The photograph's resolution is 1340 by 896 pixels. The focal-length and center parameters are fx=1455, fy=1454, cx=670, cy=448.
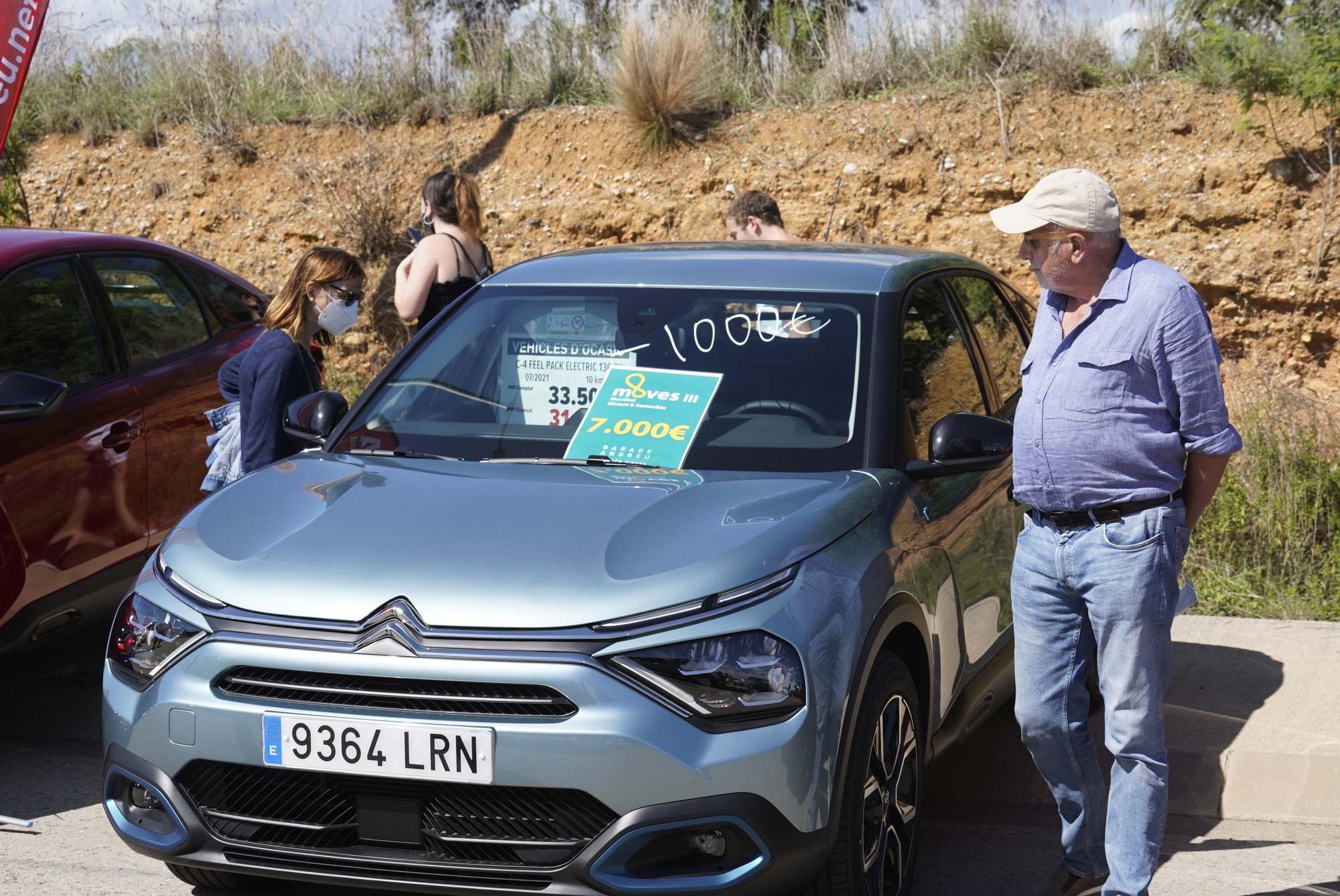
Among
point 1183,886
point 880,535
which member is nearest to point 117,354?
point 880,535

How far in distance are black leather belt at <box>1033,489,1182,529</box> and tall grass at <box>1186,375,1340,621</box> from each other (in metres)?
3.44

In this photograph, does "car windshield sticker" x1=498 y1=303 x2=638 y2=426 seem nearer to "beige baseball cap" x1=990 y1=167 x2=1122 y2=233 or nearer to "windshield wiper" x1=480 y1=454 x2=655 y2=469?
"windshield wiper" x1=480 y1=454 x2=655 y2=469

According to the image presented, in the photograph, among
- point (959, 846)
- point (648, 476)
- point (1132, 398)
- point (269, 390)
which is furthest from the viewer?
point (269, 390)

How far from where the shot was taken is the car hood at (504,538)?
3082 mm

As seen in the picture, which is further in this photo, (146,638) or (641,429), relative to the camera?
(641,429)

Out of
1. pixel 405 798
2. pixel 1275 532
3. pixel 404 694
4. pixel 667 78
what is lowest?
pixel 1275 532

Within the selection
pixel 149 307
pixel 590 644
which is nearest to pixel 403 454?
pixel 590 644

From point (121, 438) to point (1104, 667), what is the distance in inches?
143

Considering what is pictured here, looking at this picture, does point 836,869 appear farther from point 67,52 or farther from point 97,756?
point 67,52

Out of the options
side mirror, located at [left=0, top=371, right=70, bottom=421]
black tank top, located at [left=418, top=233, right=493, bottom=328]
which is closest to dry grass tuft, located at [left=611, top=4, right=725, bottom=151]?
black tank top, located at [left=418, top=233, right=493, bottom=328]

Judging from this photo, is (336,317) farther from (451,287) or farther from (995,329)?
(995,329)

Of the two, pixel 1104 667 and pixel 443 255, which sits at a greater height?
pixel 443 255

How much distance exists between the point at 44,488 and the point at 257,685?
7.12 ft

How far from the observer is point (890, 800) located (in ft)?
11.5
